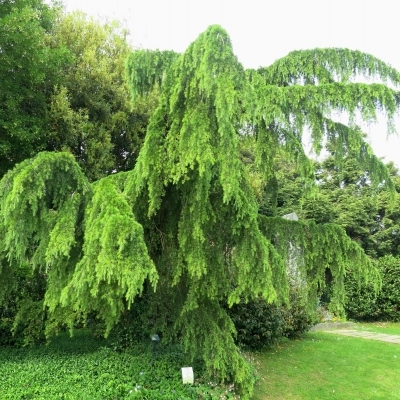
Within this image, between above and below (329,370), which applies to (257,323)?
above

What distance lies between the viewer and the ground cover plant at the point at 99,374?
157 inches

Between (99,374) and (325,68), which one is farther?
(325,68)

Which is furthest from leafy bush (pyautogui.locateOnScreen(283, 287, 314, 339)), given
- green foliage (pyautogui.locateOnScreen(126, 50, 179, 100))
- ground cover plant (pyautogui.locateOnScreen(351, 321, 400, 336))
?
green foliage (pyautogui.locateOnScreen(126, 50, 179, 100))

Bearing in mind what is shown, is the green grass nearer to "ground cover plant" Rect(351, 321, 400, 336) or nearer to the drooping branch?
"ground cover plant" Rect(351, 321, 400, 336)

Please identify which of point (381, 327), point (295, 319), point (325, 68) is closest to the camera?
point (325, 68)

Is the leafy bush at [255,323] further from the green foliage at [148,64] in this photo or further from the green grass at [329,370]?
the green foliage at [148,64]

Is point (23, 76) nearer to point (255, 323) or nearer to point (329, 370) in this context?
point (255, 323)

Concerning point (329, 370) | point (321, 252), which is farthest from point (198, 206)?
point (329, 370)

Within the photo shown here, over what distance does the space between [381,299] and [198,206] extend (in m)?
11.3

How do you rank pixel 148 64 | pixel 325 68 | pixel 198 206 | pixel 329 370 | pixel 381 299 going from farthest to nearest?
pixel 381 299, pixel 329 370, pixel 325 68, pixel 148 64, pixel 198 206

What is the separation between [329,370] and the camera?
6078 mm

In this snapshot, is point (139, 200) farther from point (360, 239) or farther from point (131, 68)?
point (360, 239)

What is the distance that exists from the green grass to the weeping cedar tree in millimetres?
1280

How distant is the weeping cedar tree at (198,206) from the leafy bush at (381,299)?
27.8 feet
